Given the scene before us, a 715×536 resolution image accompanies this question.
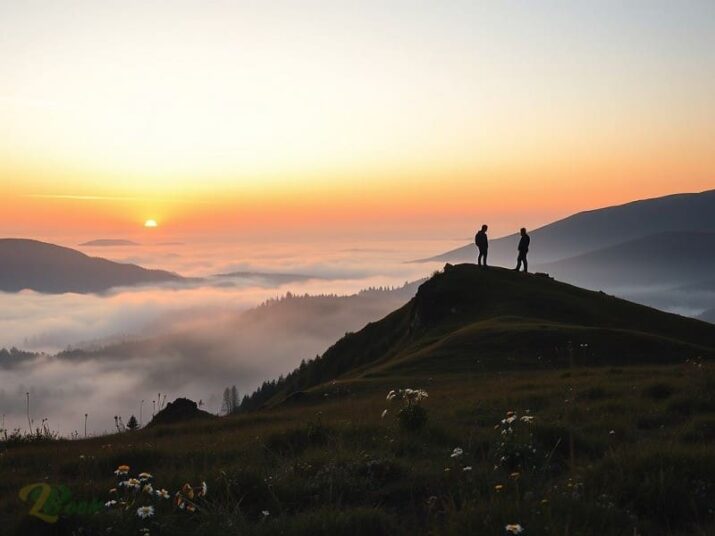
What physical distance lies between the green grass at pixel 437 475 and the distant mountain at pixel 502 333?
18.9ft

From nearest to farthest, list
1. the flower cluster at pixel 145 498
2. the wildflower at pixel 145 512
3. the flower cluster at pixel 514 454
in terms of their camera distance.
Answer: the wildflower at pixel 145 512 → the flower cluster at pixel 145 498 → the flower cluster at pixel 514 454

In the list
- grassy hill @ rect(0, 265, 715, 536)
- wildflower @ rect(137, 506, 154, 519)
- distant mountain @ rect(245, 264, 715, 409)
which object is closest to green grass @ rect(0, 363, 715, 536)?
grassy hill @ rect(0, 265, 715, 536)

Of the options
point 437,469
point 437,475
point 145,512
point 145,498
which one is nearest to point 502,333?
point 437,469

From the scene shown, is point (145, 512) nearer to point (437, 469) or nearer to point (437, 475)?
point (437, 475)

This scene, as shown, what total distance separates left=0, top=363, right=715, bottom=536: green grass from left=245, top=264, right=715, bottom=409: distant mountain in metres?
5.76

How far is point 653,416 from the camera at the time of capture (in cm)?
998

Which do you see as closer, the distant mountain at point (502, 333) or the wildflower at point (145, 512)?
the wildflower at point (145, 512)

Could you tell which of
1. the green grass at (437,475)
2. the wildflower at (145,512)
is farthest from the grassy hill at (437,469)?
the wildflower at (145,512)

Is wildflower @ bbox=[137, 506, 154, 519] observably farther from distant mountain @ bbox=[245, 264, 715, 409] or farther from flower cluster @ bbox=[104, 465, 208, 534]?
distant mountain @ bbox=[245, 264, 715, 409]

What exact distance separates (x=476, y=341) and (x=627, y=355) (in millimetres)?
6373

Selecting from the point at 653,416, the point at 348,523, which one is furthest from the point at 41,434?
the point at 653,416

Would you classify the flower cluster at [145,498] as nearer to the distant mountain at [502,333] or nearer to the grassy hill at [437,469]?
the grassy hill at [437,469]

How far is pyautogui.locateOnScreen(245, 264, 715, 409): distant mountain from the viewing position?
24.8m

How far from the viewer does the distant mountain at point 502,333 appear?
24.8 m
